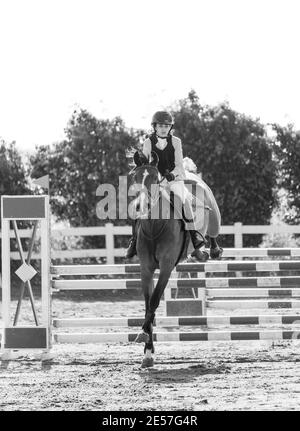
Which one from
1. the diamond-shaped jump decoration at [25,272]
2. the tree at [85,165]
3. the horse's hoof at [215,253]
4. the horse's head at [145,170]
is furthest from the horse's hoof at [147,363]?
the tree at [85,165]

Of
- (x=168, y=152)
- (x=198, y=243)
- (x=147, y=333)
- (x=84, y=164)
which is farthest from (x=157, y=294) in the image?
(x=84, y=164)

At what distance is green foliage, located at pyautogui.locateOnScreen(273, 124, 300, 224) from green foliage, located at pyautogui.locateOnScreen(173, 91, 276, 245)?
1.01 feet

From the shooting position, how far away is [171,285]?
10.5 m

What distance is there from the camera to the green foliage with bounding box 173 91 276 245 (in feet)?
65.7

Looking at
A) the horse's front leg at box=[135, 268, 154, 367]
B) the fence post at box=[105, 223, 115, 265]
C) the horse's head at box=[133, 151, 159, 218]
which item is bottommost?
the horse's front leg at box=[135, 268, 154, 367]

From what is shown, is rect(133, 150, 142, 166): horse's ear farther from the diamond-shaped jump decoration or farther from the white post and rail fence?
the white post and rail fence

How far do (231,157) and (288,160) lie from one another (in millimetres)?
1322

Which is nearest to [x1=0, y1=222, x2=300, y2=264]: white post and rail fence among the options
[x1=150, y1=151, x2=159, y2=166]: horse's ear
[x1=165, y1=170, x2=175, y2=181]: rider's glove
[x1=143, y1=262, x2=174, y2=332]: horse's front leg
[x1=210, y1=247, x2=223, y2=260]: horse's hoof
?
[x1=210, y1=247, x2=223, y2=260]: horse's hoof

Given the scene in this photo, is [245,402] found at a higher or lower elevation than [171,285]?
lower

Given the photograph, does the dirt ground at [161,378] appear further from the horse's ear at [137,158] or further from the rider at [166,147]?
the horse's ear at [137,158]

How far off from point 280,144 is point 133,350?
10.7 m

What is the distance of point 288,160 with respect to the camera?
2045 centimetres

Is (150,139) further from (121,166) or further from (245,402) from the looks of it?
(121,166)
